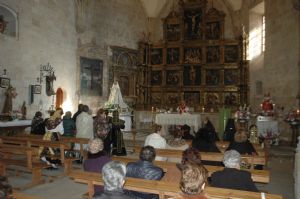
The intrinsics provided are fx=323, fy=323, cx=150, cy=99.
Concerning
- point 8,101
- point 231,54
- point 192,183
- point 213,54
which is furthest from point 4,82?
point 231,54

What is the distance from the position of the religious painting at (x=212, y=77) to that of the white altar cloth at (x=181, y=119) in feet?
17.3

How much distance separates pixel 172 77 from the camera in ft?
64.5

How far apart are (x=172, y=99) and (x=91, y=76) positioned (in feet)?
16.6

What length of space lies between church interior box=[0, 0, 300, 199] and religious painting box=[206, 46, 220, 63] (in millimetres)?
58

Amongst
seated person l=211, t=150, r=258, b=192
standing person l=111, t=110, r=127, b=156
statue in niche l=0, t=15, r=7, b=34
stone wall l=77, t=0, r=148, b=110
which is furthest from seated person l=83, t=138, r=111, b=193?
stone wall l=77, t=0, r=148, b=110

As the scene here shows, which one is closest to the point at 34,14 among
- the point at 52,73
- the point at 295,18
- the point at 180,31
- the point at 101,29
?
the point at 52,73

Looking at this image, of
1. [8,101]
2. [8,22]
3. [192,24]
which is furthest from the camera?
[192,24]

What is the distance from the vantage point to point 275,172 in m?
8.30

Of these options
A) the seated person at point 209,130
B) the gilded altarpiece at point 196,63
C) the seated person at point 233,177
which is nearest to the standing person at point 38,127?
the seated person at point 209,130

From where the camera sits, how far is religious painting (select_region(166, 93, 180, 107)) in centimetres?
1925

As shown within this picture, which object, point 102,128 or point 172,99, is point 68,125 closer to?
point 102,128

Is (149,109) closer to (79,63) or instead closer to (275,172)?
(79,63)

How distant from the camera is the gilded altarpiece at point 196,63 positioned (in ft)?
60.1

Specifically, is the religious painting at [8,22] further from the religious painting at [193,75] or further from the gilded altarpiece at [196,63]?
the religious painting at [193,75]
